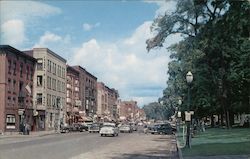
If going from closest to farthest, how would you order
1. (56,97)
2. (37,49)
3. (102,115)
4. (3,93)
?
1. (3,93)
2. (37,49)
3. (56,97)
4. (102,115)

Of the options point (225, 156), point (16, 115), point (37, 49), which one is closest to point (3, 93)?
point (16, 115)

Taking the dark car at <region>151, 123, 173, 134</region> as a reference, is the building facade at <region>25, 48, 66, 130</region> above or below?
above

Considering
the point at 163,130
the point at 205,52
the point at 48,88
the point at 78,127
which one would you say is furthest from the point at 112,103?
the point at 205,52

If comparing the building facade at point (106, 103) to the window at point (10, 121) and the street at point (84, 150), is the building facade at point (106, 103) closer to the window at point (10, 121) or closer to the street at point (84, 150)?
the window at point (10, 121)

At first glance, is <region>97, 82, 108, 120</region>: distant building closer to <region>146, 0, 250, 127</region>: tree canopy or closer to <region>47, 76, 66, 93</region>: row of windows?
<region>47, 76, 66, 93</region>: row of windows

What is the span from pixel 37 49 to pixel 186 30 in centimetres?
4062

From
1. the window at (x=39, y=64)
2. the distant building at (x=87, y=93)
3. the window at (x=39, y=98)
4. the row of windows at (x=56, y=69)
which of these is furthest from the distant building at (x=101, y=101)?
the window at (x=39, y=64)

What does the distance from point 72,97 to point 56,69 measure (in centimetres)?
1974

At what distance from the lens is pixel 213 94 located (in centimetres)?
6025

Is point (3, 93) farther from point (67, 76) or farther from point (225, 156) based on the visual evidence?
point (225, 156)

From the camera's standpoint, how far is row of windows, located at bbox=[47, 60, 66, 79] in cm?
9012

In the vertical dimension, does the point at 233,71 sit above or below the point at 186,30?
below

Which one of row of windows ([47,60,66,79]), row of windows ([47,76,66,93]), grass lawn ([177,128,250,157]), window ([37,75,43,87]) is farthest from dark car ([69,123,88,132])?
grass lawn ([177,128,250,157])

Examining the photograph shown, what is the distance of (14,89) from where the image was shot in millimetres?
73312
